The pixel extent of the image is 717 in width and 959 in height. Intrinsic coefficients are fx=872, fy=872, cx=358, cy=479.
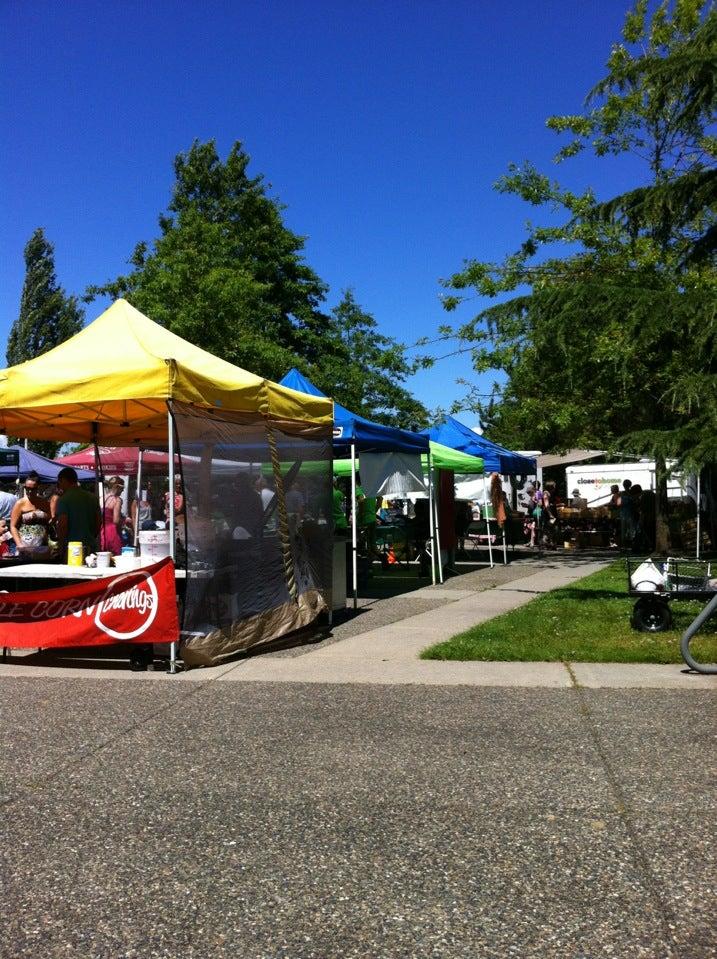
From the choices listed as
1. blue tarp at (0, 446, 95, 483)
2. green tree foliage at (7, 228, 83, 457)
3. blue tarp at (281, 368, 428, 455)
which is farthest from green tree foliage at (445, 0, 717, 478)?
green tree foliage at (7, 228, 83, 457)

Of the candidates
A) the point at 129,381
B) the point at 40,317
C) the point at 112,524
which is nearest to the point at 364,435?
the point at 112,524

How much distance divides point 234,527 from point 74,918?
213 inches

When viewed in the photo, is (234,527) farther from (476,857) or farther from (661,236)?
(661,236)

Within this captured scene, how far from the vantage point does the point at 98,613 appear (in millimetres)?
7863

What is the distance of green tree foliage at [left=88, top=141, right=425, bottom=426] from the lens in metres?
24.1

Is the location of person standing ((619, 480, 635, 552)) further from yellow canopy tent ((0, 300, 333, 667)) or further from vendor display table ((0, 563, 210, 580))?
vendor display table ((0, 563, 210, 580))

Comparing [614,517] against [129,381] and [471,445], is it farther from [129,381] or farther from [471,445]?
[129,381]

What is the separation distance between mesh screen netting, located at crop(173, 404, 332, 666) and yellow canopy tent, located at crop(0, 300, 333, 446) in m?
0.21

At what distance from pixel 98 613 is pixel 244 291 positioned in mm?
18768

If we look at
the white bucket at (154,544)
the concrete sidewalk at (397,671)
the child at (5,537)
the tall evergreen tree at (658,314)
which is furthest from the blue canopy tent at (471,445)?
the white bucket at (154,544)

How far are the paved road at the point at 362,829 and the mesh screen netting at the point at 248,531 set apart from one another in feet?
6.02

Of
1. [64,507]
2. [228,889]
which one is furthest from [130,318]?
[228,889]

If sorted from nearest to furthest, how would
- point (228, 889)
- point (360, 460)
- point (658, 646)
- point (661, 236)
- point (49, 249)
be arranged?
point (228, 889) < point (658, 646) < point (661, 236) < point (360, 460) < point (49, 249)

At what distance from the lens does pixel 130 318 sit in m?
9.06
